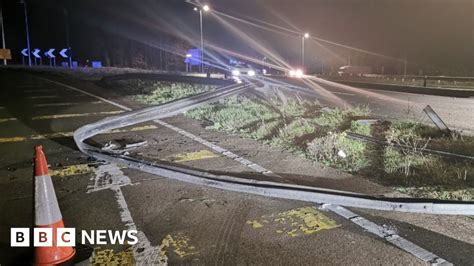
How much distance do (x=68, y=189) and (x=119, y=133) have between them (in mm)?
4105

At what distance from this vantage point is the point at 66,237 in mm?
3650

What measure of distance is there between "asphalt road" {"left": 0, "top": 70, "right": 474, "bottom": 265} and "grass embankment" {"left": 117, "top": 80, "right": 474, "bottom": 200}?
19.9 inches

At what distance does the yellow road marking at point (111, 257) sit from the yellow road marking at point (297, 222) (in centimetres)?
136

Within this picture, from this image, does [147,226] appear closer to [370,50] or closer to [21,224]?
[21,224]

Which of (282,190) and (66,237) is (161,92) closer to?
(282,190)

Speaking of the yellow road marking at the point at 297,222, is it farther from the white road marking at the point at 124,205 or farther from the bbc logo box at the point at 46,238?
the bbc logo box at the point at 46,238

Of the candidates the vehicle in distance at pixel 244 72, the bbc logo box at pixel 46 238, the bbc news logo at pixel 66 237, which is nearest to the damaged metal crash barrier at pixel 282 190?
the bbc news logo at pixel 66 237

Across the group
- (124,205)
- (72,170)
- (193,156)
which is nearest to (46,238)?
(124,205)

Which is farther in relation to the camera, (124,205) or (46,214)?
(124,205)

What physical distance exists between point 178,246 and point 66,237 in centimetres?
105

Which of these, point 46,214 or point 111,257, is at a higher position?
point 46,214

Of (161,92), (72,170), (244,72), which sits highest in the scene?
(244,72)

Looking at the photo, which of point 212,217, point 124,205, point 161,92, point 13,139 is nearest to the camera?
point 212,217

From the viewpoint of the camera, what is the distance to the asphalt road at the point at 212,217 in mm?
3674
